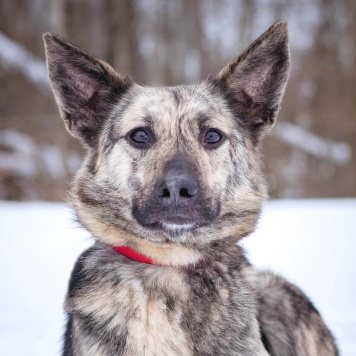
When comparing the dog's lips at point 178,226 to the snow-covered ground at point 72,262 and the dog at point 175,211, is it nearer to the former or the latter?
the dog at point 175,211

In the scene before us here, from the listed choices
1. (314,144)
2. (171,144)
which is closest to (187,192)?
(171,144)

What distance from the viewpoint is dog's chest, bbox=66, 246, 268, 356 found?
93.4 inches

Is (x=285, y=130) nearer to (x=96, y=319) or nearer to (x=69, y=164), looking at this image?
(x=69, y=164)

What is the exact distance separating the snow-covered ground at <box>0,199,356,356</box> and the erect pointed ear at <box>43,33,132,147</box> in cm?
61

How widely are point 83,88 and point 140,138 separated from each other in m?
0.51

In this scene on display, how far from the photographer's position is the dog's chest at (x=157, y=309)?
237 cm

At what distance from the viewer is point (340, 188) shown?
11.8 metres

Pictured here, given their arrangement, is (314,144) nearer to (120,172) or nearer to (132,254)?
(120,172)

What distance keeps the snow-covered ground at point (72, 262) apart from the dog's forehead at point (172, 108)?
0.78m

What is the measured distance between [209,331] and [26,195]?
859cm

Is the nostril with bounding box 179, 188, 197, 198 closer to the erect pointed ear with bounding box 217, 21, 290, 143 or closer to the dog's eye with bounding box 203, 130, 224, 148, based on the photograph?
the dog's eye with bounding box 203, 130, 224, 148

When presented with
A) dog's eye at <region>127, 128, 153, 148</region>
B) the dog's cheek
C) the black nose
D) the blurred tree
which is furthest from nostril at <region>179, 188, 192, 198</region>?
the blurred tree

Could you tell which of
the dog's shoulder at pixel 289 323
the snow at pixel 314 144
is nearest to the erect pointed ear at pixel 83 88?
the dog's shoulder at pixel 289 323

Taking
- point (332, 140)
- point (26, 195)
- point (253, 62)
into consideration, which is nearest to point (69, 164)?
point (26, 195)
